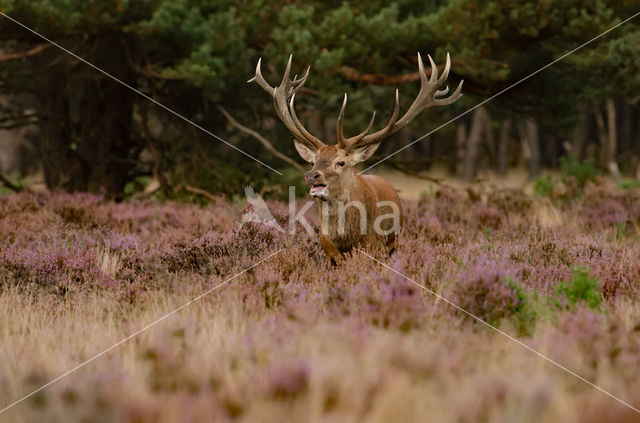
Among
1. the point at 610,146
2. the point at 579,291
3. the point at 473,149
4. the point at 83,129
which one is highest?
the point at 579,291

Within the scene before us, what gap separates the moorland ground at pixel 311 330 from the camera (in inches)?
102

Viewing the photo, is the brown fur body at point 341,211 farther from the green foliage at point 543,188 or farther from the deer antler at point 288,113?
the green foliage at point 543,188

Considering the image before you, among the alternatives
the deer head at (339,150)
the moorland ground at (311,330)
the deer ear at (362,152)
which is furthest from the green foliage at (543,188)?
the deer ear at (362,152)

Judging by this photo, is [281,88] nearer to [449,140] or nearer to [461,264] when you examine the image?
[461,264]

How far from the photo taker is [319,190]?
5469mm

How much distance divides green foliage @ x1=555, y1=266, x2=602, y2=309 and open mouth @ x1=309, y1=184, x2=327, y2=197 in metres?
2.01

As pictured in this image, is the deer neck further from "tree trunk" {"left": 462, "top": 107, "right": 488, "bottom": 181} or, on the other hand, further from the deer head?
"tree trunk" {"left": 462, "top": 107, "right": 488, "bottom": 181}

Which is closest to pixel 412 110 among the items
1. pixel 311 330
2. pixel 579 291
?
pixel 579 291

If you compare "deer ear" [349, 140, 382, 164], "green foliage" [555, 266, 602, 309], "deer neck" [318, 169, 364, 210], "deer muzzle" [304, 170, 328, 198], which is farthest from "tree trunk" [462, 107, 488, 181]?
"green foliage" [555, 266, 602, 309]

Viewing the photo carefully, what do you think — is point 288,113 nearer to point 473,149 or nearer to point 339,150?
point 339,150

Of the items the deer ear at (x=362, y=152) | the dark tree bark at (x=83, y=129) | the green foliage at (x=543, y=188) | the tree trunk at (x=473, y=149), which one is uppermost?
the deer ear at (x=362, y=152)

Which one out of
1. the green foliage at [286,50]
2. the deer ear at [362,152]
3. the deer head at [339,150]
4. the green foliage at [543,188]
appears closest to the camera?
the deer head at [339,150]

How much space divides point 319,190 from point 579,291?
218 cm

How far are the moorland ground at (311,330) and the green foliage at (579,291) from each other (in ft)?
0.04
